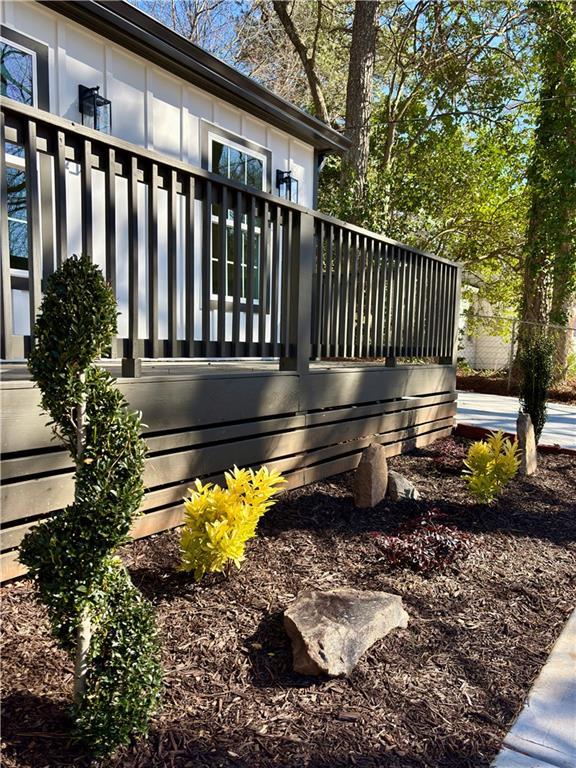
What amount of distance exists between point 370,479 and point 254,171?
467 centimetres

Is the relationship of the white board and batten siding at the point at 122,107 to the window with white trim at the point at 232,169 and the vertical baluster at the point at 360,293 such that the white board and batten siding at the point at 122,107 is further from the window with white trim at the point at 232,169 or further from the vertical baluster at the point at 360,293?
the vertical baluster at the point at 360,293

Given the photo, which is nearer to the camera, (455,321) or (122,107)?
(122,107)

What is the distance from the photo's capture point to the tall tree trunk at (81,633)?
144 centimetres

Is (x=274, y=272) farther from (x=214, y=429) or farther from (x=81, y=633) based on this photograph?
(x=81, y=633)

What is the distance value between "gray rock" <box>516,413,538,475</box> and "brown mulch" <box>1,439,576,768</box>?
1.48 metres

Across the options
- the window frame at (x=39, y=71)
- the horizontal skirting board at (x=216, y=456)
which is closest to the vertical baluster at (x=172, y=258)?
the horizontal skirting board at (x=216, y=456)

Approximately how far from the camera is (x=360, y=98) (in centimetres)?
1056

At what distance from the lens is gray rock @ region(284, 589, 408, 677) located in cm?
188

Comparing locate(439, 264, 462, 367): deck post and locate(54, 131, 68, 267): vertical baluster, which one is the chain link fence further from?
locate(54, 131, 68, 267): vertical baluster

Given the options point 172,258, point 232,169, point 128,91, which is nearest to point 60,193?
point 172,258

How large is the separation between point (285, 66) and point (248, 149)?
10.9 m

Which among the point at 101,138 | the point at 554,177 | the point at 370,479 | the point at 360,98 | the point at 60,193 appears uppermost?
the point at 360,98

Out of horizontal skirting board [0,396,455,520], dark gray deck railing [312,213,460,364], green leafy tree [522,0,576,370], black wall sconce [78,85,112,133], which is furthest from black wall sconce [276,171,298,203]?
green leafy tree [522,0,576,370]

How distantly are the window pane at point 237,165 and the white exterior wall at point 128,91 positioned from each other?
217 mm
